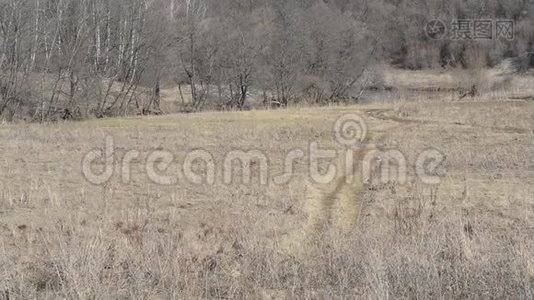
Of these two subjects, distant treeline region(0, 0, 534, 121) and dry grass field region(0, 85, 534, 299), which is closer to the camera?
dry grass field region(0, 85, 534, 299)

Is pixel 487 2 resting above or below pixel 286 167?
above

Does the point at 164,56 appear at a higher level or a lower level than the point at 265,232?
higher

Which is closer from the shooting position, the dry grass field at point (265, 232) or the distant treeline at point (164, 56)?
the dry grass field at point (265, 232)

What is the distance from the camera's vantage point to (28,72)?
111 ft

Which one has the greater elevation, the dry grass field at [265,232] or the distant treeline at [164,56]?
the distant treeline at [164,56]

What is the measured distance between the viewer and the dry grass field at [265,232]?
5.35 m

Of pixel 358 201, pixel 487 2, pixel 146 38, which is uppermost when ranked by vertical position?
pixel 487 2

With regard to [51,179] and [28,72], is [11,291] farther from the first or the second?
[28,72]

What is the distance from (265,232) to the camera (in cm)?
819

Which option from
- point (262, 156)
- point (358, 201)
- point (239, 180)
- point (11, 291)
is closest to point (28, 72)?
point (262, 156)

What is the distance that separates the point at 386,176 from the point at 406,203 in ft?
9.73

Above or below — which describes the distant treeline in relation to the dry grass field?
above

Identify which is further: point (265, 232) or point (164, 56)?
point (164, 56)

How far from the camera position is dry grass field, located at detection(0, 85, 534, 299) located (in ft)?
17.6
